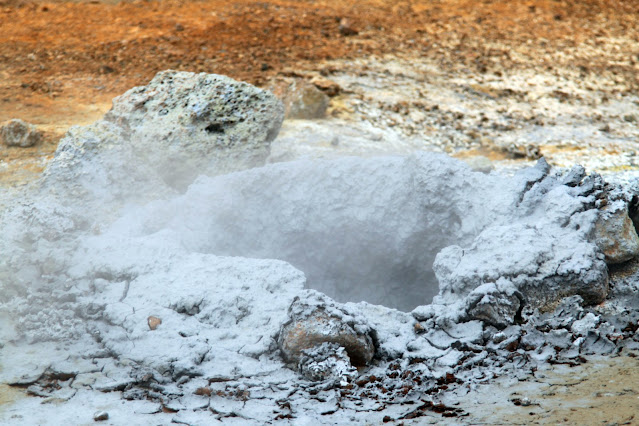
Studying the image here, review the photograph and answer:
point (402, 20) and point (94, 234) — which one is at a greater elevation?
point (402, 20)

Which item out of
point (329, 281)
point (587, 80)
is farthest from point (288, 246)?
point (587, 80)

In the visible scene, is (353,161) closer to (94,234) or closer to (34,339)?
(94,234)

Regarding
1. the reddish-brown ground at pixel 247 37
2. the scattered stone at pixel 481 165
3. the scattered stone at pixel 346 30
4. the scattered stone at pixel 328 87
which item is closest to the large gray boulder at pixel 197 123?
the scattered stone at pixel 481 165

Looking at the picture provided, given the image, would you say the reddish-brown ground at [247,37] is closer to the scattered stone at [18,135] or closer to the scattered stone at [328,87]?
the scattered stone at [328,87]

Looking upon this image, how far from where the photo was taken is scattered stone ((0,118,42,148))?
5.40 metres

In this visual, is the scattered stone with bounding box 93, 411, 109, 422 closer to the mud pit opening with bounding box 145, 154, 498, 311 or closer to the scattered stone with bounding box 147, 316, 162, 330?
the scattered stone with bounding box 147, 316, 162, 330

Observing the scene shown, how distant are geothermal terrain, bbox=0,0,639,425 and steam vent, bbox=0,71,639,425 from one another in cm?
1

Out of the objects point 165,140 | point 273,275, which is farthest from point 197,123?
point 273,275

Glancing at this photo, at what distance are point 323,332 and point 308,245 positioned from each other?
4.76 feet

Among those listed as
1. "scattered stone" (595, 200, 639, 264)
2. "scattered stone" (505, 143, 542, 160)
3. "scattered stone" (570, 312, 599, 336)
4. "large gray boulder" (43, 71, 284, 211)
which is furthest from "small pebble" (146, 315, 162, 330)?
"scattered stone" (505, 143, 542, 160)

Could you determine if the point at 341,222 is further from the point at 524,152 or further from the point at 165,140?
the point at 524,152

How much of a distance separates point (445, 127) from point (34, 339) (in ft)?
15.0

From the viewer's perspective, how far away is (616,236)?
142 inches

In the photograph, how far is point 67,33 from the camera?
8172 millimetres
